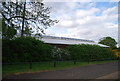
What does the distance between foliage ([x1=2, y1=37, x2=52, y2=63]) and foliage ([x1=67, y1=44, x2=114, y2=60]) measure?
409 cm

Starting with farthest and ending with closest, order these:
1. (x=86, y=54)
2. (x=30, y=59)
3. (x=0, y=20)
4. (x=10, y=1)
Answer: (x=86, y=54) → (x=30, y=59) → (x=10, y=1) → (x=0, y=20)

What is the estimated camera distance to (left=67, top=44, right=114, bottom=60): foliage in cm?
1747

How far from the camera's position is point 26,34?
542 inches

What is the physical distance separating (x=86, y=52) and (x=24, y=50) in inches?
375

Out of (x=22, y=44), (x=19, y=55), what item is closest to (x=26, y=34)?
(x=22, y=44)

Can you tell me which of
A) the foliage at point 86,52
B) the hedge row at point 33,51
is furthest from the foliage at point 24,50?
the foliage at point 86,52

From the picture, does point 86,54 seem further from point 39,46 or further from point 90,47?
point 39,46

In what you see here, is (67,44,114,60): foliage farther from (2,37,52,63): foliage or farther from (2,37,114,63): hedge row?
(2,37,52,63): foliage

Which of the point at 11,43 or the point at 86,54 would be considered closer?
the point at 11,43

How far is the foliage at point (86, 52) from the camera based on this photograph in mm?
17467

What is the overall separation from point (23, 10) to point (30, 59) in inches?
181

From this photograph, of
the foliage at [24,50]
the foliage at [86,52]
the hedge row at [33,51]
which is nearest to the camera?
the foliage at [24,50]

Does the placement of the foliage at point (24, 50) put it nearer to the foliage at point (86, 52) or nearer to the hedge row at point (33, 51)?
the hedge row at point (33, 51)

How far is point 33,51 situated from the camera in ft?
42.8
